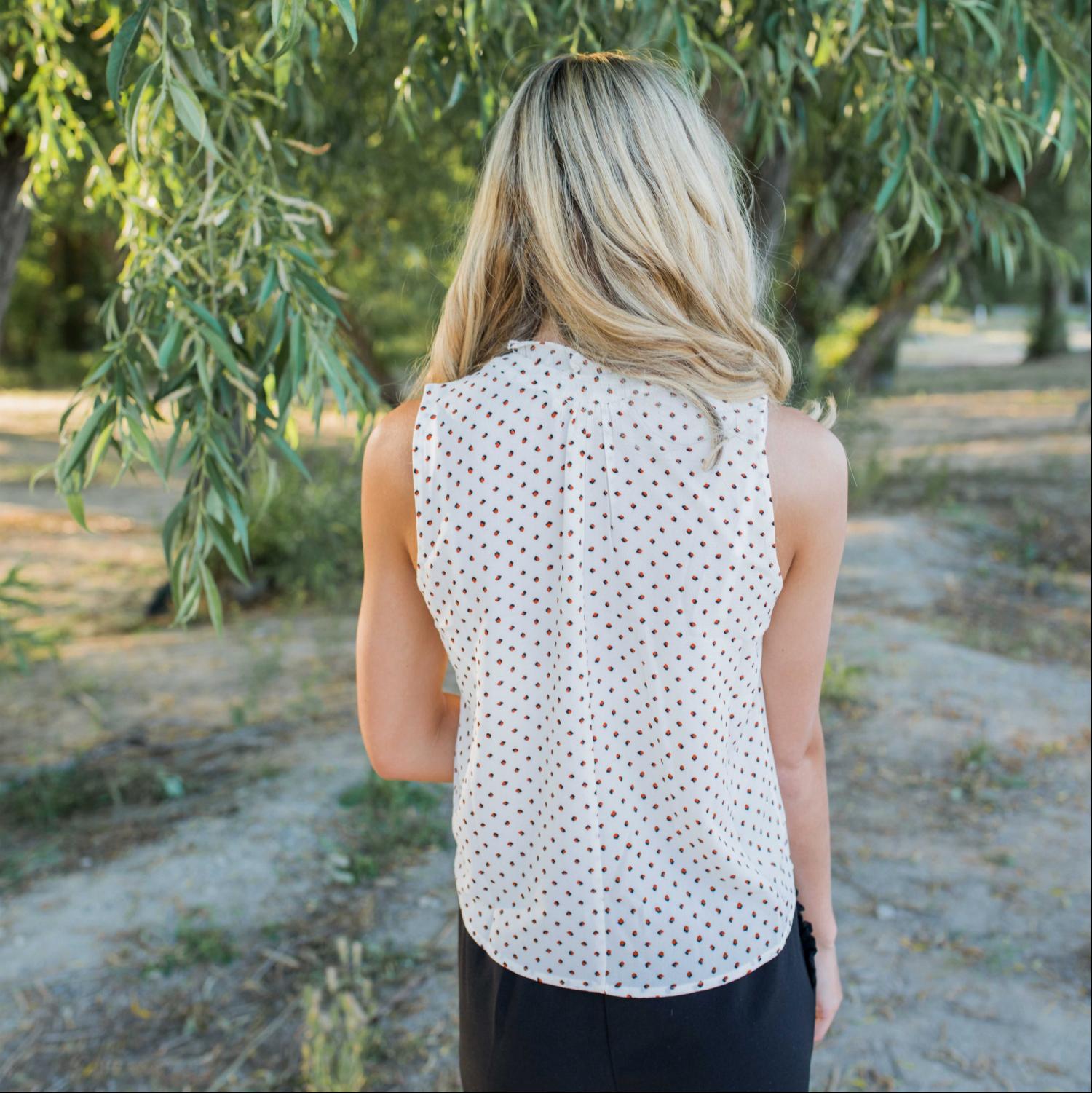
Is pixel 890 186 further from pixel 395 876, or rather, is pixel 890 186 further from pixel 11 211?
pixel 395 876

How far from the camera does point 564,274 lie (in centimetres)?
120

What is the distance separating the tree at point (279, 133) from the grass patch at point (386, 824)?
5.68ft

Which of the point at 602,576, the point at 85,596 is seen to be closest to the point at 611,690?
the point at 602,576

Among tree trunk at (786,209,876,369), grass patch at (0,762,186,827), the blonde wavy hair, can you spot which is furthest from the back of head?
tree trunk at (786,209,876,369)

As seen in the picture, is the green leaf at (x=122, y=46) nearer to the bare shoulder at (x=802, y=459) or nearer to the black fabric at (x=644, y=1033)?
the bare shoulder at (x=802, y=459)

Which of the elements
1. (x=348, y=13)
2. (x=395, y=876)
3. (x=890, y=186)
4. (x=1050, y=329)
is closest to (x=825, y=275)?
(x=395, y=876)

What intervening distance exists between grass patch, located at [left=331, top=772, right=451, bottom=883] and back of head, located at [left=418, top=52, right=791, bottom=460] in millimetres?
2699

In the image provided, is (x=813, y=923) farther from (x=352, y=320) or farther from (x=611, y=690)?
(x=352, y=320)

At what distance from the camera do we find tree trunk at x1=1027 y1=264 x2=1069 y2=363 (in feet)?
66.7

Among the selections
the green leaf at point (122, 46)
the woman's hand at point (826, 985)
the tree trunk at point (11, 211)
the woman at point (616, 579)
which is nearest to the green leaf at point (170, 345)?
the green leaf at point (122, 46)

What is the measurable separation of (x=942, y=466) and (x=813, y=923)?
29.3ft

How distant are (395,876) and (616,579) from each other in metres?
2.65

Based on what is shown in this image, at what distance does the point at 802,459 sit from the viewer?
119cm

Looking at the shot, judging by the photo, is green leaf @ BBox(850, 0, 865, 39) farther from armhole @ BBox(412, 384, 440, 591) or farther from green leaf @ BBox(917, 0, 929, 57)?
armhole @ BBox(412, 384, 440, 591)
